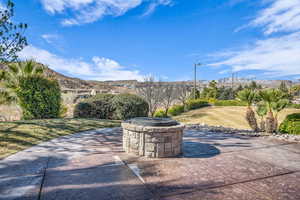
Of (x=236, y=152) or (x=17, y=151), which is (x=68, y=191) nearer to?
(x=17, y=151)

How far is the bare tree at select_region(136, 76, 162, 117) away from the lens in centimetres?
1472

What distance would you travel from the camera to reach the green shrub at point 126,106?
989 cm

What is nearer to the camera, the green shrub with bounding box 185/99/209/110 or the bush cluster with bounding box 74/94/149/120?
the bush cluster with bounding box 74/94/149/120

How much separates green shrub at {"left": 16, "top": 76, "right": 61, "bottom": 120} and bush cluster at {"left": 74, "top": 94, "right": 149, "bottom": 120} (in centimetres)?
147

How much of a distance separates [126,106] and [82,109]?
254cm

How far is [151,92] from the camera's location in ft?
48.7

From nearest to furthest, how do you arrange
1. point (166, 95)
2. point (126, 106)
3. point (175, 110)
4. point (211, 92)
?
point (126, 106) < point (166, 95) < point (175, 110) < point (211, 92)

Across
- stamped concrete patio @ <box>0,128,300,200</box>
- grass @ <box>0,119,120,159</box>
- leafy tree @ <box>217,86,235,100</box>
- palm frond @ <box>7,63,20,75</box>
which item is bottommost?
stamped concrete patio @ <box>0,128,300,200</box>

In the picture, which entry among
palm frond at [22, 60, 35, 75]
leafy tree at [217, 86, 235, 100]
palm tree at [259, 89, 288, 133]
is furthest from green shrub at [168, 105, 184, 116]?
leafy tree at [217, 86, 235, 100]

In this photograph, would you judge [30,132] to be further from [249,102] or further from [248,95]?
[249,102]

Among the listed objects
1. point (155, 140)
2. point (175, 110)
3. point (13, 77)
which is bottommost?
point (175, 110)

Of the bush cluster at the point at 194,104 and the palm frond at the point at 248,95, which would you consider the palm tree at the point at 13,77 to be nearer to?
the palm frond at the point at 248,95

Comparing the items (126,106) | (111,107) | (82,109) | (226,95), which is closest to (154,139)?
(126,106)

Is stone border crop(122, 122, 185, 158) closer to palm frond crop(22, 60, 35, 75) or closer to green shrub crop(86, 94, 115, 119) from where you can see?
green shrub crop(86, 94, 115, 119)
